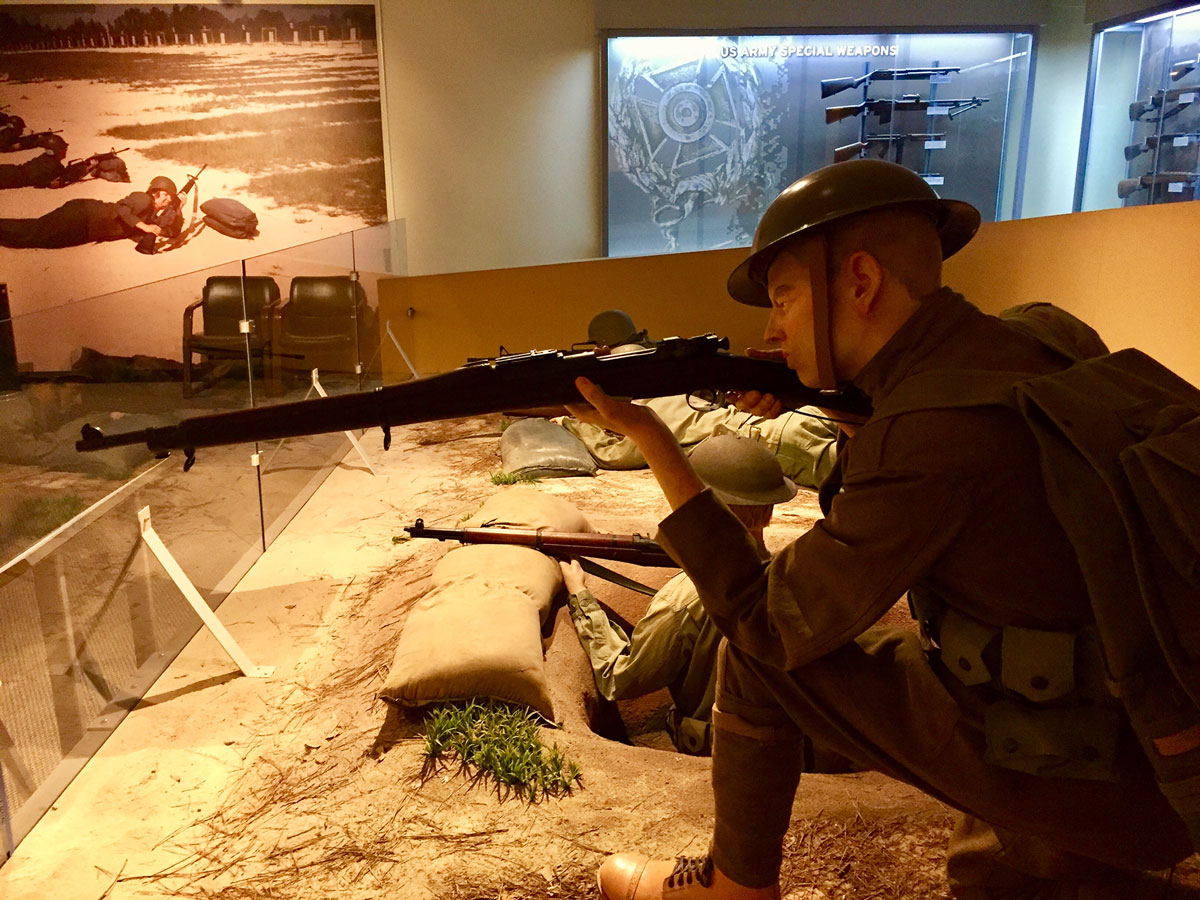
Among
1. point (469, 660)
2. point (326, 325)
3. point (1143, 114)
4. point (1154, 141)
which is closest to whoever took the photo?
point (469, 660)

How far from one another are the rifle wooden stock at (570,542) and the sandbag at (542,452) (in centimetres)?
228

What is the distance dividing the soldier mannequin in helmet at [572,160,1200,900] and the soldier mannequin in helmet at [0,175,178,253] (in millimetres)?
8450

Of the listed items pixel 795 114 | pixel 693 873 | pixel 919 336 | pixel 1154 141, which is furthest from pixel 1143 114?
pixel 693 873

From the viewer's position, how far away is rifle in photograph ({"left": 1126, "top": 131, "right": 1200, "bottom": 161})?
636cm

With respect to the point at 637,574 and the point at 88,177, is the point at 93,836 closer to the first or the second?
the point at 637,574

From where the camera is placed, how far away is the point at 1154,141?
22.3 feet

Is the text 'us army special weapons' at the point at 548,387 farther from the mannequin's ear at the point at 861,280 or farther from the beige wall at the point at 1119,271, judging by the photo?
the beige wall at the point at 1119,271

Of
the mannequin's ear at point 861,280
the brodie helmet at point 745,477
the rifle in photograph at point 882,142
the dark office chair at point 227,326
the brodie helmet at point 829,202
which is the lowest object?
the brodie helmet at point 745,477

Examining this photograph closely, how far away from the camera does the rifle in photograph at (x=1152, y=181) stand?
21.0 ft

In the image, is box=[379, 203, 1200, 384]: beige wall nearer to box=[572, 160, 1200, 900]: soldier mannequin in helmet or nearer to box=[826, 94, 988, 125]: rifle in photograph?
box=[826, 94, 988, 125]: rifle in photograph

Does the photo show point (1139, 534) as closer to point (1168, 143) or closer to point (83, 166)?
point (1168, 143)

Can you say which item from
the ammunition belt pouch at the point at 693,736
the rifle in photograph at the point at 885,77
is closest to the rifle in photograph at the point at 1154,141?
the rifle in photograph at the point at 885,77

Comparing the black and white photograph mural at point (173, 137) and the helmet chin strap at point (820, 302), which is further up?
the black and white photograph mural at point (173, 137)

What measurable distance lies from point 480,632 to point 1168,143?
274 inches
